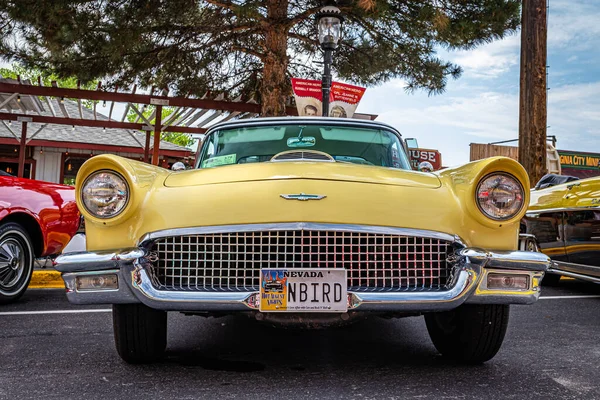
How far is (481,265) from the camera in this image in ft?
8.91

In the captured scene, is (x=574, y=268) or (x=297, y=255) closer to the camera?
(x=297, y=255)

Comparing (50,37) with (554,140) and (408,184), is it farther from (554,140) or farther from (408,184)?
(554,140)

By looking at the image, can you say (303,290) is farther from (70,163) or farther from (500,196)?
(70,163)

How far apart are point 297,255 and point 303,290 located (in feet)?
0.59

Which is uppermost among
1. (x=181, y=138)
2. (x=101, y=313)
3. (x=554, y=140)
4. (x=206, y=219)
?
(x=181, y=138)

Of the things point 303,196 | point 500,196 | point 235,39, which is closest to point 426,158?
point 235,39

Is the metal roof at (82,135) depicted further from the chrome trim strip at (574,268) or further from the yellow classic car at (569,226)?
the chrome trim strip at (574,268)

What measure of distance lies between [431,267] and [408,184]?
438 millimetres

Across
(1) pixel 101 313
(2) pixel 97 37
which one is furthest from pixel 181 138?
(1) pixel 101 313

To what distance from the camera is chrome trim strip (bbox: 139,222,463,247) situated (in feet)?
8.75

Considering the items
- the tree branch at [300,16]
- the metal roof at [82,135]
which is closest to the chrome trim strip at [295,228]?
the tree branch at [300,16]

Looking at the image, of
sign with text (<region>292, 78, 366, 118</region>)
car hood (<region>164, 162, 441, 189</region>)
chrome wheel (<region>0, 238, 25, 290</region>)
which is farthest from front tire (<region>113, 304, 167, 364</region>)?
sign with text (<region>292, 78, 366, 118</region>)

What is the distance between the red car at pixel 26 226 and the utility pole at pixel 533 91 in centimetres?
635

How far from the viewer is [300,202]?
2715mm
